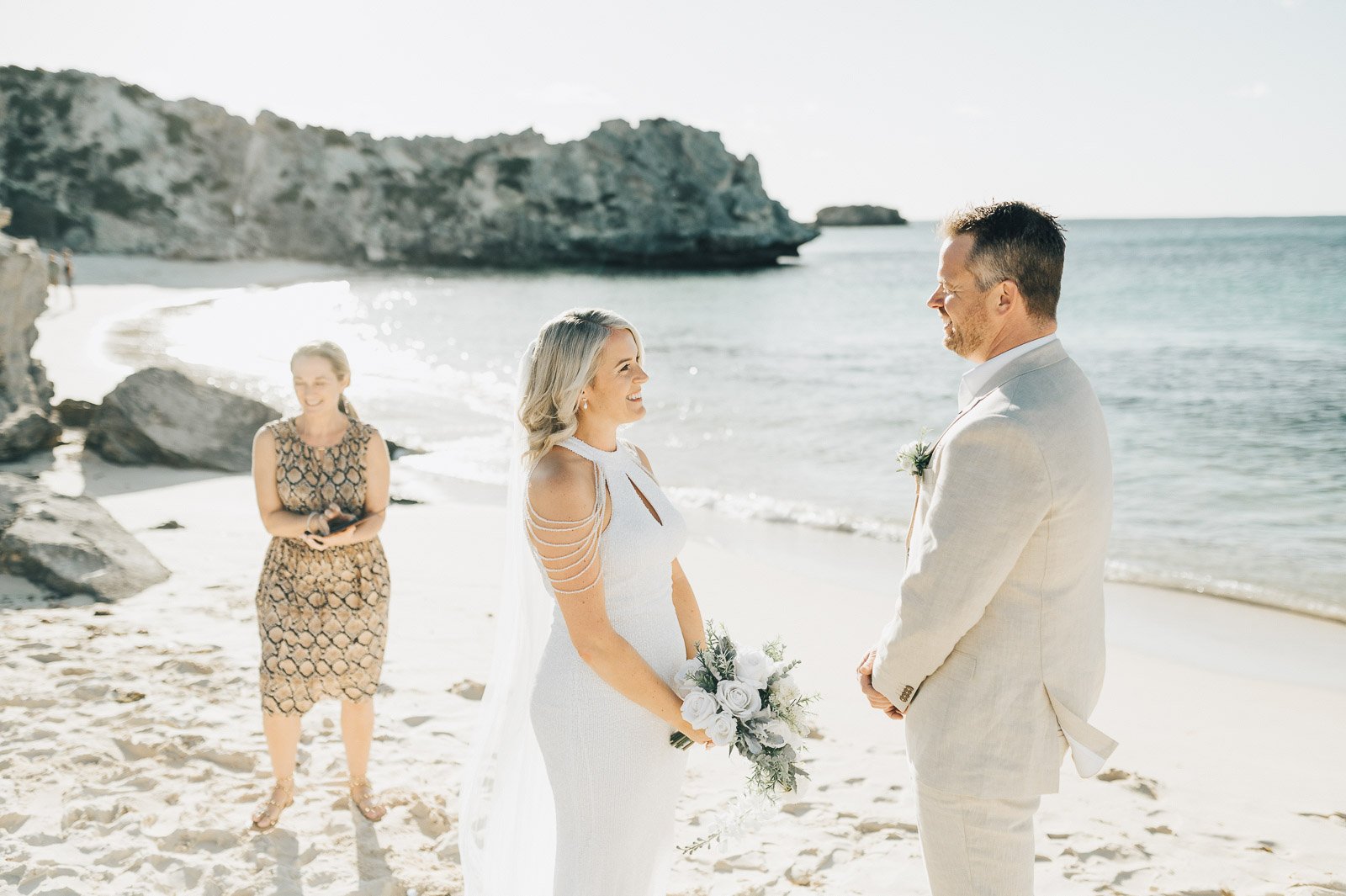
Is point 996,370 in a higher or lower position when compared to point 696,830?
higher

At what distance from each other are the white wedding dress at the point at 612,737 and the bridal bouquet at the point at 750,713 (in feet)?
0.50

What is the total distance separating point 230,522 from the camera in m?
8.51

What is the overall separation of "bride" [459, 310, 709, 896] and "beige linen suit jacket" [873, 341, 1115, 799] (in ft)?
2.33

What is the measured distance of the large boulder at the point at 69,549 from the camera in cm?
645

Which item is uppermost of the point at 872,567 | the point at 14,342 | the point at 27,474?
the point at 14,342

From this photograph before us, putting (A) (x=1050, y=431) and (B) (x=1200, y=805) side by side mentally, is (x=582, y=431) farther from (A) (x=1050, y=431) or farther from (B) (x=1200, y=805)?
(B) (x=1200, y=805)

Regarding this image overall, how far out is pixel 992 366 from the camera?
2518mm

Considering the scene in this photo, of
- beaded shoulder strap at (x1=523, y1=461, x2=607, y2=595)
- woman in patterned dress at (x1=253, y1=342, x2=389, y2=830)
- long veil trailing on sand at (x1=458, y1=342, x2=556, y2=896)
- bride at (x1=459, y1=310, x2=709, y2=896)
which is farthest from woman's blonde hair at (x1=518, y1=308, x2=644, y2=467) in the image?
woman in patterned dress at (x1=253, y1=342, x2=389, y2=830)

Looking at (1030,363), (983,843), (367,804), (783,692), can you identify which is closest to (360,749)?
(367,804)

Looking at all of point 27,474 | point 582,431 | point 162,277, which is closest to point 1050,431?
point 582,431

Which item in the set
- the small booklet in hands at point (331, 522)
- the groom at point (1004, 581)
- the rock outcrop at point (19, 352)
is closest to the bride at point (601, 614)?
the groom at point (1004, 581)

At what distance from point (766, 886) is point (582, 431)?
2189mm

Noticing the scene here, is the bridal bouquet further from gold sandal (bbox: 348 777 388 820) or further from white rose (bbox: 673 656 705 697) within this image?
gold sandal (bbox: 348 777 388 820)

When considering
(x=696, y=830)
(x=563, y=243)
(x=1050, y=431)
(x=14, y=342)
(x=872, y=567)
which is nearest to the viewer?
(x=1050, y=431)
